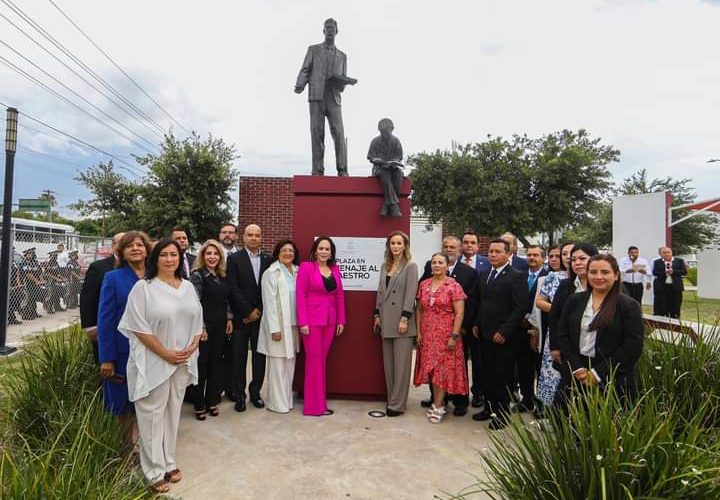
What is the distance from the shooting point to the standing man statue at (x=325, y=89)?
490 cm

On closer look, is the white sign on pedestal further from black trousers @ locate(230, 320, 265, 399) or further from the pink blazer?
black trousers @ locate(230, 320, 265, 399)

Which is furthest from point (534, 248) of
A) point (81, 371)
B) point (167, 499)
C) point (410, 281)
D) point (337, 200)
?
point (81, 371)

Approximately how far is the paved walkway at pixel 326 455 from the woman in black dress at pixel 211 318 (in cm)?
19

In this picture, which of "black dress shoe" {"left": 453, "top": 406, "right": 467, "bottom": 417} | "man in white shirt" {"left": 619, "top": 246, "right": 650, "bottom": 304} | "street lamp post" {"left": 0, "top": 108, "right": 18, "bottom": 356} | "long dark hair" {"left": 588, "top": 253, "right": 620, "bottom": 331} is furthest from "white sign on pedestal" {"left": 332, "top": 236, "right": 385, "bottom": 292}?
"man in white shirt" {"left": 619, "top": 246, "right": 650, "bottom": 304}

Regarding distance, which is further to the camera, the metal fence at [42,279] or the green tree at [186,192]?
the green tree at [186,192]

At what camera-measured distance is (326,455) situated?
133 inches

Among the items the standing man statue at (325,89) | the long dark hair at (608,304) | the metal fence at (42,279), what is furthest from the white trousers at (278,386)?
the metal fence at (42,279)

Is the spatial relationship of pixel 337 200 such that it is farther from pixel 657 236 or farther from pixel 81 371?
pixel 657 236

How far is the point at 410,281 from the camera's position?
13.9 ft

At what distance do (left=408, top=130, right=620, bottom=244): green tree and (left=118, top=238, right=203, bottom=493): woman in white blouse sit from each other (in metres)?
12.6

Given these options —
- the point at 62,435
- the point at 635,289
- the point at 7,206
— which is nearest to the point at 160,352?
the point at 62,435

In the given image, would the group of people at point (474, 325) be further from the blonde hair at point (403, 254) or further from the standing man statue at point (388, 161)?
the standing man statue at point (388, 161)

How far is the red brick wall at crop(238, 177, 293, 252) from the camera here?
11781 mm

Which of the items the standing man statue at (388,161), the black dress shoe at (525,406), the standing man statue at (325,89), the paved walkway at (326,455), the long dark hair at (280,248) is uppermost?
the standing man statue at (325,89)
